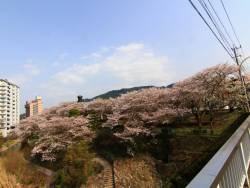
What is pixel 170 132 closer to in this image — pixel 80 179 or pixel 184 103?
pixel 184 103

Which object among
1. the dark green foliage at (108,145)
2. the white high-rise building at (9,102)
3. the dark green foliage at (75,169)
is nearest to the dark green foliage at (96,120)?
the dark green foliage at (108,145)

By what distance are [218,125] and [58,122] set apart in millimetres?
12215

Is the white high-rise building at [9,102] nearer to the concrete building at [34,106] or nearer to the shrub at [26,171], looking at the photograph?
the concrete building at [34,106]

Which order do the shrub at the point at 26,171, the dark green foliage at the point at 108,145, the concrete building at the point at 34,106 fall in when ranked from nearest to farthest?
the shrub at the point at 26,171, the dark green foliage at the point at 108,145, the concrete building at the point at 34,106

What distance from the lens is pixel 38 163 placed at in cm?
1759

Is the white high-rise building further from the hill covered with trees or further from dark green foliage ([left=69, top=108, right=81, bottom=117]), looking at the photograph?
the hill covered with trees

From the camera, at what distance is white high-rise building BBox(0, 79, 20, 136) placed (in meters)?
71.6

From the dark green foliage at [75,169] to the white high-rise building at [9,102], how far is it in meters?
59.3

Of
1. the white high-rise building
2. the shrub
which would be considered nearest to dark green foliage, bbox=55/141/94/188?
the shrub

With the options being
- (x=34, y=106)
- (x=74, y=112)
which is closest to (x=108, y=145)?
(x=74, y=112)

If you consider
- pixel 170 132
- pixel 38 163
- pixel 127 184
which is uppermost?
pixel 170 132

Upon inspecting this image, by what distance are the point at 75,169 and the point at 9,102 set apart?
68.7 metres

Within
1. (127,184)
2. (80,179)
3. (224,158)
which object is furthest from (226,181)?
(127,184)

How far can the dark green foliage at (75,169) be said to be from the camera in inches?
549
